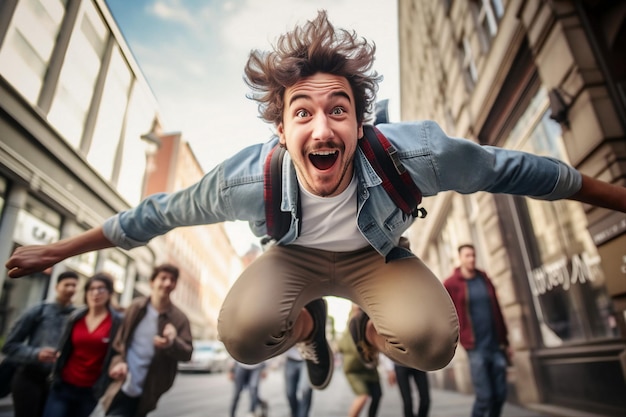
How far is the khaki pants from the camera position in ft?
6.98

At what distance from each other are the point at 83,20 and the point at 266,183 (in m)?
1.96

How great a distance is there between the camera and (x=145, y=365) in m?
3.75

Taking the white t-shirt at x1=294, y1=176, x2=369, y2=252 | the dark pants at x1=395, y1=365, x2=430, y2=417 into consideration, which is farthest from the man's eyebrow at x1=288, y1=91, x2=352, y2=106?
the dark pants at x1=395, y1=365, x2=430, y2=417

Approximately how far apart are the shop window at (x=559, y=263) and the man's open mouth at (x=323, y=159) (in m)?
4.74

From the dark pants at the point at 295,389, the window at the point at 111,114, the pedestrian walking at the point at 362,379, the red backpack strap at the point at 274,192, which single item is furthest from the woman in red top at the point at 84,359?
the pedestrian walking at the point at 362,379

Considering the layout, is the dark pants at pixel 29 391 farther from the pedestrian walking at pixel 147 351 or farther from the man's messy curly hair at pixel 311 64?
the man's messy curly hair at pixel 311 64

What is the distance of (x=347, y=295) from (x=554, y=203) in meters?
5.29

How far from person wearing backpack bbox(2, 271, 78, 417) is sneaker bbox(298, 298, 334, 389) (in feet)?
8.14

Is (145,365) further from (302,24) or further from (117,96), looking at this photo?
(302,24)

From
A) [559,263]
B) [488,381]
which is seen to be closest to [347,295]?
[488,381]

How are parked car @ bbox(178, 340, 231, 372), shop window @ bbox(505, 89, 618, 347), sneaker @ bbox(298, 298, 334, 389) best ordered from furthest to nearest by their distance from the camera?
parked car @ bbox(178, 340, 231, 372), shop window @ bbox(505, 89, 618, 347), sneaker @ bbox(298, 298, 334, 389)

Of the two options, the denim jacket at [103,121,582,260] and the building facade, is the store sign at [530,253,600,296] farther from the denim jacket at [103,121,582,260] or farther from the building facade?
the building facade

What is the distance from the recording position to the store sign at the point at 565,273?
17.4 feet

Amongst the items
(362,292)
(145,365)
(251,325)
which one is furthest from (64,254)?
(145,365)
